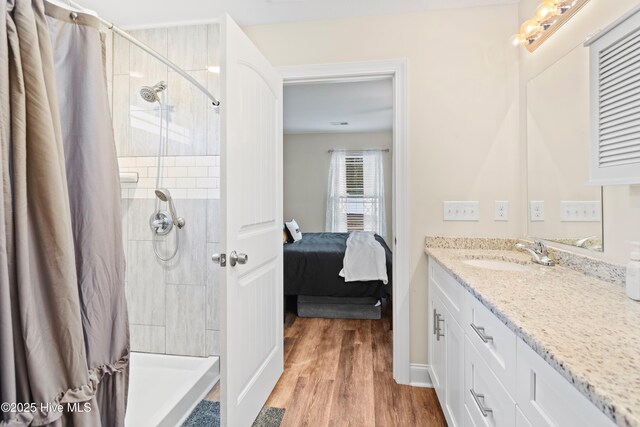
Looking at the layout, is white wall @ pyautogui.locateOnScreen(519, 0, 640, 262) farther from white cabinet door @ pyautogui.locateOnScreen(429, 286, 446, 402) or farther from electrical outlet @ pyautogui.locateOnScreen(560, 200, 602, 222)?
white cabinet door @ pyautogui.locateOnScreen(429, 286, 446, 402)

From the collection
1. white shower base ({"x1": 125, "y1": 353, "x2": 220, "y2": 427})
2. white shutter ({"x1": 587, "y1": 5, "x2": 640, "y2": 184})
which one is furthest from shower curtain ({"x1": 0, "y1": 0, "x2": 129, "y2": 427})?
white shutter ({"x1": 587, "y1": 5, "x2": 640, "y2": 184})

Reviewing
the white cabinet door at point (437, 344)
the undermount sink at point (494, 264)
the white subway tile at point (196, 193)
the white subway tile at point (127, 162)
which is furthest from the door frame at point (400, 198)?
the white subway tile at point (127, 162)

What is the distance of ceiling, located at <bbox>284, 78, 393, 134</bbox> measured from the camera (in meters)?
3.49

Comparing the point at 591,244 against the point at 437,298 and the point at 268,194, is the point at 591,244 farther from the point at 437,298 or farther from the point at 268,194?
the point at 268,194

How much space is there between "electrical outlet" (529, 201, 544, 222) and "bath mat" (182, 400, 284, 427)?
1.78 m

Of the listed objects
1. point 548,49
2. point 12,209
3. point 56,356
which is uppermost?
point 548,49

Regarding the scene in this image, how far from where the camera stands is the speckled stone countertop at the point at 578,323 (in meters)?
0.50

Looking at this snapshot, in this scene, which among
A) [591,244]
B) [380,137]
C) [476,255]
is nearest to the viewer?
[591,244]

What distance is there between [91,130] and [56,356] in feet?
2.06

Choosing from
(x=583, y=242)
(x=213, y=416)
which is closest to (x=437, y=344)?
(x=583, y=242)

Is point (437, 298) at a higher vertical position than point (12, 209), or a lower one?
lower

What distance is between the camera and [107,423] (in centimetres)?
94

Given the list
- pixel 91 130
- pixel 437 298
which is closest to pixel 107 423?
pixel 91 130

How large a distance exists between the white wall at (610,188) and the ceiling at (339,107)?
154cm
